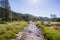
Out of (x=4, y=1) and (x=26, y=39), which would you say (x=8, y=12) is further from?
(x=26, y=39)

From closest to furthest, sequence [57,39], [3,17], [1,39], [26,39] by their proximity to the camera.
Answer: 1. [57,39]
2. [1,39]
3. [26,39]
4. [3,17]

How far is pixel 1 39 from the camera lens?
12.7m

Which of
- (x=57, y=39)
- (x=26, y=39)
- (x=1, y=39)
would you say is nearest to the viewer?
(x=57, y=39)

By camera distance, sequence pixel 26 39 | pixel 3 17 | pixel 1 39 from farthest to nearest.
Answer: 1. pixel 3 17
2. pixel 26 39
3. pixel 1 39

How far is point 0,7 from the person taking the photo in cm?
5009

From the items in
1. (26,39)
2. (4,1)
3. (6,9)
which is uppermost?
(4,1)

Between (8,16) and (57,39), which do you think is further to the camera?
(8,16)

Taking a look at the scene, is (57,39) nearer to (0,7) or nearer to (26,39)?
(26,39)

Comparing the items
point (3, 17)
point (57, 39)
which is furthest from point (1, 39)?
point (3, 17)

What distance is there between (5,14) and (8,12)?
1.45 metres

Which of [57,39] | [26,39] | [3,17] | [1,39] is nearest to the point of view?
[57,39]

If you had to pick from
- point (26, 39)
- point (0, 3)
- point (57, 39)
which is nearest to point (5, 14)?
point (0, 3)

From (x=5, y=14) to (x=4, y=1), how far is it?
518 centimetres

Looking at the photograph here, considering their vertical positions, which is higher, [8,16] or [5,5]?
[5,5]
